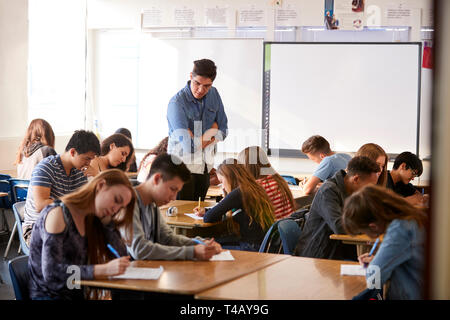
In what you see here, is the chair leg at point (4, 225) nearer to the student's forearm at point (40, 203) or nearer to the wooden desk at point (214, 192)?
the wooden desk at point (214, 192)

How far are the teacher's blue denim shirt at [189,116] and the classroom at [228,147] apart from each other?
0.06 feet

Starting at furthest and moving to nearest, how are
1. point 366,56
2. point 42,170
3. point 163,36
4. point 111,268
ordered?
1. point 163,36
2. point 366,56
3. point 42,170
4. point 111,268

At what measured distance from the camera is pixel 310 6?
735 cm

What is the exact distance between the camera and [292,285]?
97.8 inches

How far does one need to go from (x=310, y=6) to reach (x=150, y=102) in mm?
2587

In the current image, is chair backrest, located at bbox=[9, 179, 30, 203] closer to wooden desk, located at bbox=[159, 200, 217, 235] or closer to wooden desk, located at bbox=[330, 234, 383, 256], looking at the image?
wooden desk, located at bbox=[159, 200, 217, 235]

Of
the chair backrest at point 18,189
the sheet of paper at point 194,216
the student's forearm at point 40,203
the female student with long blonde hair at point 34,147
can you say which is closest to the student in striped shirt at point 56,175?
the student's forearm at point 40,203

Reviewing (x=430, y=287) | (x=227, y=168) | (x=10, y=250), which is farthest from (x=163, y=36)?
(x=430, y=287)

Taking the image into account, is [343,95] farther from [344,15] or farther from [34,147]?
[34,147]

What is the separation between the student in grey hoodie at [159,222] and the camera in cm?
284
